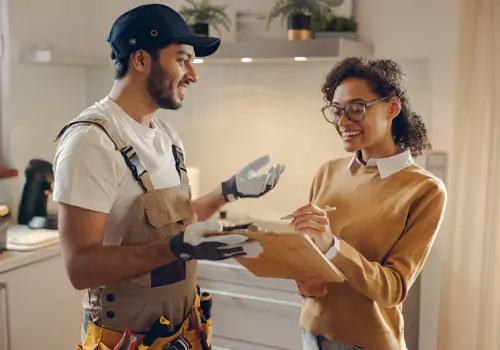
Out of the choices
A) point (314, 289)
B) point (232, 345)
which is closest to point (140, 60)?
point (314, 289)

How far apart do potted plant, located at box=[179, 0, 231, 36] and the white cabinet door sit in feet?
3.94

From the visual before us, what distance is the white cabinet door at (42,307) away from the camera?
2.50 m

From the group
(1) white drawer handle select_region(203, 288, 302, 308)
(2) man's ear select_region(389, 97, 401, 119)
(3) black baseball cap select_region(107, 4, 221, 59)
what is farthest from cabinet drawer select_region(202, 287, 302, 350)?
(3) black baseball cap select_region(107, 4, 221, 59)

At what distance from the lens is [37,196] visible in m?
2.88

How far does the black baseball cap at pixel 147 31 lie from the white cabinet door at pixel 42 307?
1.32 m

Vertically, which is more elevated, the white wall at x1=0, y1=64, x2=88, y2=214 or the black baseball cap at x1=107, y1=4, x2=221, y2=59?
the black baseball cap at x1=107, y1=4, x2=221, y2=59

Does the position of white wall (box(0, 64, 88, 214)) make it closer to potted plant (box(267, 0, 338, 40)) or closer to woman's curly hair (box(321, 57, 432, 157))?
potted plant (box(267, 0, 338, 40))

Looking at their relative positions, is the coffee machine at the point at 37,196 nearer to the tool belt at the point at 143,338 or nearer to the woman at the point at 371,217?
the tool belt at the point at 143,338

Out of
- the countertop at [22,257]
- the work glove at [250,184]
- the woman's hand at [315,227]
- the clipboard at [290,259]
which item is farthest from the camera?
the countertop at [22,257]

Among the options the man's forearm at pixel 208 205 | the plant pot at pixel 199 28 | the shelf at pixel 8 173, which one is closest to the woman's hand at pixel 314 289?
the man's forearm at pixel 208 205

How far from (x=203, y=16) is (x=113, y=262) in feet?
5.67

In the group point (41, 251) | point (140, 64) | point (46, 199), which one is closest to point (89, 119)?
point (140, 64)

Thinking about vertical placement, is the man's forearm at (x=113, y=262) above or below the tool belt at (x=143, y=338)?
above

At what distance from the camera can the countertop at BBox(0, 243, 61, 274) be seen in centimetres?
244
